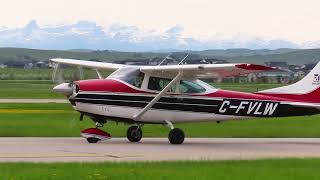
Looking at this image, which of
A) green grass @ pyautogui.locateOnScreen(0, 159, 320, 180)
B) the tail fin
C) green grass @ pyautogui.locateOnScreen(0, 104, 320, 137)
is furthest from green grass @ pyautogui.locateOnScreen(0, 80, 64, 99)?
green grass @ pyautogui.locateOnScreen(0, 159, 320, 180)

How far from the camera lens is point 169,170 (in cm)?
1396

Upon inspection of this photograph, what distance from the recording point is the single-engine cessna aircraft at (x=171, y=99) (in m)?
21.8

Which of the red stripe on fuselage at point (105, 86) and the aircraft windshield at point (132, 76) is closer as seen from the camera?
the red stripe on fuselage at point (105, 86)

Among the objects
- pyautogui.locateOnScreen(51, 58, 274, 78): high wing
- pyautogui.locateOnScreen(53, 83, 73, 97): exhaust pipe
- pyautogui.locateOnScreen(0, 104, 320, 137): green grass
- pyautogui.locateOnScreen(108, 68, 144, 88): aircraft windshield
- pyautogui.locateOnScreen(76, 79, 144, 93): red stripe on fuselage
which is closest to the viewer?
pyautogui.locateOnScreen(51, 58, 274, 78): high wing

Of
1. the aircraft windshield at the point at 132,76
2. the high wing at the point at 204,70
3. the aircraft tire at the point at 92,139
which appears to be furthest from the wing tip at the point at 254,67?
the aircraft tire at the point at 92,139

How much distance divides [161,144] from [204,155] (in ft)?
11.9

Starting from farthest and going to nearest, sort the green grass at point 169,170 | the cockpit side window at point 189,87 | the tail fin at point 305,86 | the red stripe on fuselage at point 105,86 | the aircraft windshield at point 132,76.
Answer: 1. the tail fin at point 305,86
2. the cockpit side window at point 189,87
3. the aircraft windshield at point 132,76
4. the red stripe on fuselage at point 105,86
5. the green grass at point 169,170

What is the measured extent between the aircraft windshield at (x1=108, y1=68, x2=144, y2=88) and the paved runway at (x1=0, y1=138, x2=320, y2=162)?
6.01 ft

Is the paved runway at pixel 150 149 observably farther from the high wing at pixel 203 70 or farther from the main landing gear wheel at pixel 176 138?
the high wing at pixel 203 70

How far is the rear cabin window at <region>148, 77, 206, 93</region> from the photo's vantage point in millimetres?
22672

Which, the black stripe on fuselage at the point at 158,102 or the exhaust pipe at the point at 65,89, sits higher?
the exhaust pipe at the point at 65,89

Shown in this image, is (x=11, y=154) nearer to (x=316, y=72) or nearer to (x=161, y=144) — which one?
(x=161, y=144)

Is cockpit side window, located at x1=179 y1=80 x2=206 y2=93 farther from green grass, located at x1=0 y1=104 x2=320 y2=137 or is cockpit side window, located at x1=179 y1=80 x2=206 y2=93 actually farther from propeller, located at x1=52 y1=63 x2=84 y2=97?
propeller, located at x1=52 y1=63 x2=84 y2=97

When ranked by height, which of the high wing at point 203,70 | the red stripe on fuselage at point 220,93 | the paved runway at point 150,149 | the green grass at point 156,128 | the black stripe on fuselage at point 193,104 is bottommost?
the green grass at point 156,128
